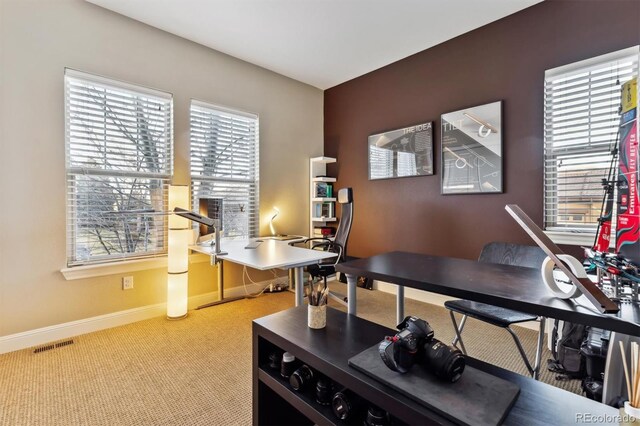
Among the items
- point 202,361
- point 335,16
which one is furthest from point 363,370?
point 335,16

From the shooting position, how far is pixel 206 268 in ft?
10.9

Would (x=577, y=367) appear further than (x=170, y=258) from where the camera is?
No

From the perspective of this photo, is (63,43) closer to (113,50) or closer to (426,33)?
(113,50)

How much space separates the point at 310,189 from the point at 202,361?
2.79 meters

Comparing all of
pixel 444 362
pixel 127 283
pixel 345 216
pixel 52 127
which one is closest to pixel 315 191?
pixel 345 216

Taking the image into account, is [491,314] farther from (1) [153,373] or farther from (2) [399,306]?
(1) [153,373]

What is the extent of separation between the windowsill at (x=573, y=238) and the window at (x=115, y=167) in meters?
3.58

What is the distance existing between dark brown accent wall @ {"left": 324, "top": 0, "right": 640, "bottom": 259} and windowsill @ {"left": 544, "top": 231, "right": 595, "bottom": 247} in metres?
0.21

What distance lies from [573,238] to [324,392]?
2564 millimetres

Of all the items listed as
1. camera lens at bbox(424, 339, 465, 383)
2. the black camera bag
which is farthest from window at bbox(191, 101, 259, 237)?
the black camera bag

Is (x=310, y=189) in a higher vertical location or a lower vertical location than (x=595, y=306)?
higher

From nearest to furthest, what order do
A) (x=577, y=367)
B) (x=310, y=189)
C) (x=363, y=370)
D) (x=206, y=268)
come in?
(x=363, y=370) < (x=577, y=367) < (x=206, y=268) < (x=310, y=189)

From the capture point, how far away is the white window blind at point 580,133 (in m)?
2.31

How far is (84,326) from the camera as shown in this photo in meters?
2.58
